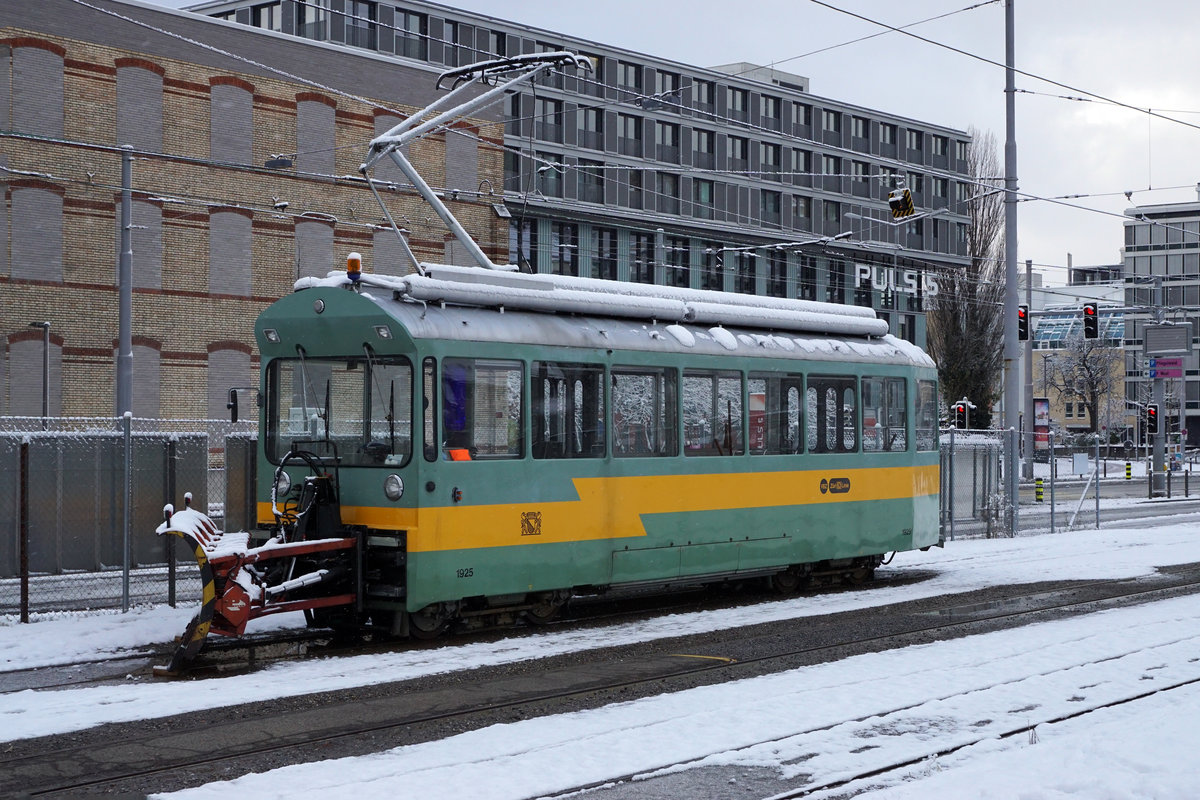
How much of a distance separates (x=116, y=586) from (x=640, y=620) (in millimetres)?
6347

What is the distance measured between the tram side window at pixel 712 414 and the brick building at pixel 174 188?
18.8m

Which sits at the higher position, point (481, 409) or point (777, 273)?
point (777, 273)

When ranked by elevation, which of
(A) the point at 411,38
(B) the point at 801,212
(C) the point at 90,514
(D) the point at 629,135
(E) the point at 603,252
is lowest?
(C) the point at 90,514

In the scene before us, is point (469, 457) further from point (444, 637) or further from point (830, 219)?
point (830, 219)

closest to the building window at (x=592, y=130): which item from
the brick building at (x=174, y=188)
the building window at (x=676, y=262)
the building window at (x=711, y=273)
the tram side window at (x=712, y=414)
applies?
the building window at (x=676, y=262)

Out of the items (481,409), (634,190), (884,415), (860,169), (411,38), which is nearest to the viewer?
(481,409)

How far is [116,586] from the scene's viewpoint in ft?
51.1

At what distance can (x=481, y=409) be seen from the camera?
11828 mm

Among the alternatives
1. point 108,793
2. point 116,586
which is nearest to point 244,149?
point 116,586

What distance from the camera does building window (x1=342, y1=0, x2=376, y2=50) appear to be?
2106 inches

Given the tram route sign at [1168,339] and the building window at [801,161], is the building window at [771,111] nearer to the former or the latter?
the building window at [801,161]

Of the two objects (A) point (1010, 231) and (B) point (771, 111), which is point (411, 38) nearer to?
(B) point (771, 111)

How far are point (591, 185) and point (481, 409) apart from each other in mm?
49967

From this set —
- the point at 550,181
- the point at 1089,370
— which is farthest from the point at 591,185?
the point at 1089,370
